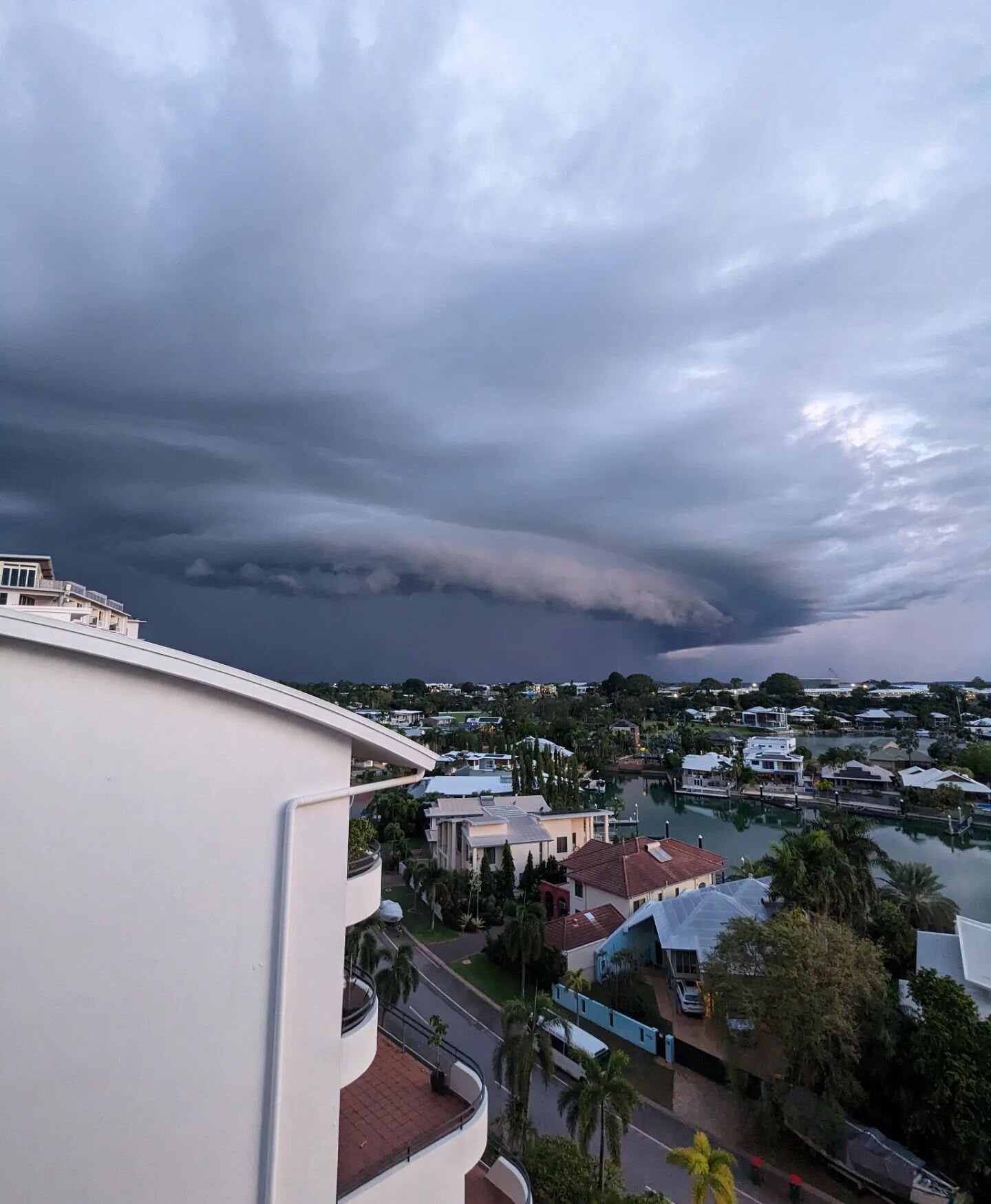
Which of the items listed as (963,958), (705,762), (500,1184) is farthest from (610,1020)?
(705,762)

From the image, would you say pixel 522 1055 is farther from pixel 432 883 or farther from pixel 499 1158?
pixel 432 883

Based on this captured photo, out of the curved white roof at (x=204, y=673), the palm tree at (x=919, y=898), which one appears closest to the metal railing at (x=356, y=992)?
the curved white roof at (x=204, y=673)

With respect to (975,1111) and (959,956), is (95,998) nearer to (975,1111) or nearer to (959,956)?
(975,1111)

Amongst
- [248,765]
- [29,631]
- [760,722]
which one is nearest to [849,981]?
[248,765]

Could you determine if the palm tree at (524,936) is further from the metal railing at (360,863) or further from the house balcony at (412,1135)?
the metal railing at (360,863)

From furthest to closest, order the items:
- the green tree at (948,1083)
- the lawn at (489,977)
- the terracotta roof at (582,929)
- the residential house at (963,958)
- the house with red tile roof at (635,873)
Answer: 1. the house with red tile roof at (635,873)
2. the terracotta roof at (582,929)
3. the lawn at (489,977)
4. the residential house at (963,958)
5. the green tree at (948,1083)
